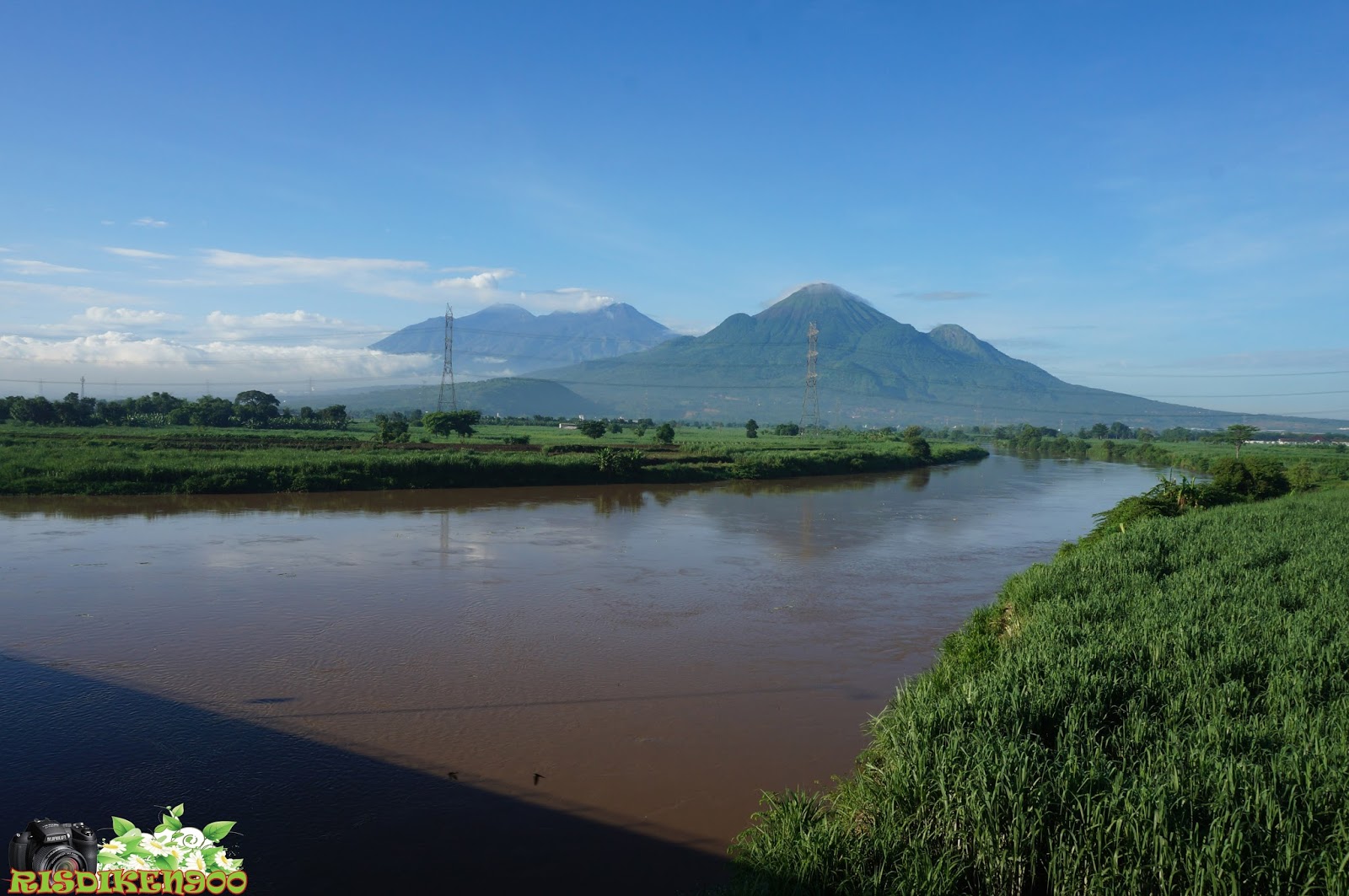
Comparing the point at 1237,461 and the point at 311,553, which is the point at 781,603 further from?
the point at 1237,461

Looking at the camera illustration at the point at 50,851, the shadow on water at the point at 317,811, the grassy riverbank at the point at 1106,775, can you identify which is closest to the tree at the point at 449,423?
the shadow on water at the point at 317,811

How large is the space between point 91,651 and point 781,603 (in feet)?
33.8

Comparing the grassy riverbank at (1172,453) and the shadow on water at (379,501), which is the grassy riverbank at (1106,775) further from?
the grassy riverbank at (1172,453)

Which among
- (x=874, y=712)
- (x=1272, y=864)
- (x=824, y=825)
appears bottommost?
(x=874, y=712)

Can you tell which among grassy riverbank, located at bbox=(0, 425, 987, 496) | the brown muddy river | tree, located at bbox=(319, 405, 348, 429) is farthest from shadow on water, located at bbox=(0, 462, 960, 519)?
tree, located at bbox=(319, 405, 348, 429)

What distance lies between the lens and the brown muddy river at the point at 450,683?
20.3ft

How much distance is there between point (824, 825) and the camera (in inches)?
187

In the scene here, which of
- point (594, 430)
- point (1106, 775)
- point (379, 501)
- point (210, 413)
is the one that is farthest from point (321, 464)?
point (210, 413)

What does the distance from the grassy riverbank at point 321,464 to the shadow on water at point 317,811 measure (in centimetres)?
2189

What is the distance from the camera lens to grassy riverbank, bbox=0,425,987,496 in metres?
26.9

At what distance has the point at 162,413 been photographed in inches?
2402

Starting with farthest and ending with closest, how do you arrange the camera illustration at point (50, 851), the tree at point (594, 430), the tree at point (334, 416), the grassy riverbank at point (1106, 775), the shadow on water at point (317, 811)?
1. the tree at point (334, 416)
2. the tree at point (594, 430)
3. the shadow on water at point (317, 811)
4. the camera illustration at point (50, 851)
5. the grassy riverbank at point (1106, 775)

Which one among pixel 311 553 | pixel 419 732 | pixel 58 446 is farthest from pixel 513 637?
pixel 58 446

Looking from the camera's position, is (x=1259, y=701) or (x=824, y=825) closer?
(x=824, y=825)
